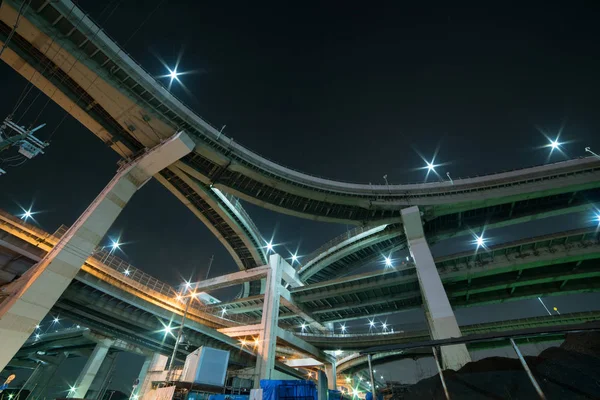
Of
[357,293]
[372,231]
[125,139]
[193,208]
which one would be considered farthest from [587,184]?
[125,139]

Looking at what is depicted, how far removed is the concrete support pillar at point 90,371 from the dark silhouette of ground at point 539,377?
51.9 m

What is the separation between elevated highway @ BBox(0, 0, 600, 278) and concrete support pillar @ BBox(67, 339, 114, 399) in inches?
1110

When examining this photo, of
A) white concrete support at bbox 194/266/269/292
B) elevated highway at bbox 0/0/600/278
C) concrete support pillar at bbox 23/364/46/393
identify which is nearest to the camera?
elevated highway at bbox 0/0/600/278

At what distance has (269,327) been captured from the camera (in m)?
27.8

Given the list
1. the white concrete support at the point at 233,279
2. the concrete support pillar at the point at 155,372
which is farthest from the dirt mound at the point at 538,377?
the concrete support pillar at the point at 155,372

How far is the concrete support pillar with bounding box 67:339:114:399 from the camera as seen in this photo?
37438 mm

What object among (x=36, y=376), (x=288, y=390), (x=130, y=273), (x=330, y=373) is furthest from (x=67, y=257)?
(x=36, y=376)

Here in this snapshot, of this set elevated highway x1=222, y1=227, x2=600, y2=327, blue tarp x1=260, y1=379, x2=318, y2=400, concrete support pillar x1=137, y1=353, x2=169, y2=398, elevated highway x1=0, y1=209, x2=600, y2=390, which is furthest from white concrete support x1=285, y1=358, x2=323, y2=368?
blue tarp x1=260, y1=379, x2=318, y2=400

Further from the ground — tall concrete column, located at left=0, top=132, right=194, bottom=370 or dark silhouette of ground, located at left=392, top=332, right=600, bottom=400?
tall concrete column, located at left=0, top=132, right=194, bottom=370

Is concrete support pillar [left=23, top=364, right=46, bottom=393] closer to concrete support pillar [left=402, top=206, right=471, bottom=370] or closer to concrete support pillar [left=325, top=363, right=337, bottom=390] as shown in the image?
concrete support pillar [left=325, top=363, right=337, bottom=390]

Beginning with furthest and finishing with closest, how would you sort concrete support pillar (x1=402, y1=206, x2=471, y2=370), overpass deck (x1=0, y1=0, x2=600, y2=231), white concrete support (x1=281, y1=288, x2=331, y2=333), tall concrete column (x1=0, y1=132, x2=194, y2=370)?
white concrete support (x1=281, y1=288, x2=331, y2=333)
concrete support pillar (x1=402, y1=206, x2=471, y2=370)
overpass deck (x1=0, y1=0, x2=600, y2=231)
tall concrete column (x1=0, y1=132, x2=194, y2=370)

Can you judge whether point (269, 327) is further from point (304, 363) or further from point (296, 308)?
point (304, 363)

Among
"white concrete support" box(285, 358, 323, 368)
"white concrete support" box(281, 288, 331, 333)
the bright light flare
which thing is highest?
"white concrete support" box(281, 288, 331, 333)

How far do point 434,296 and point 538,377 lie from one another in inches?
704
